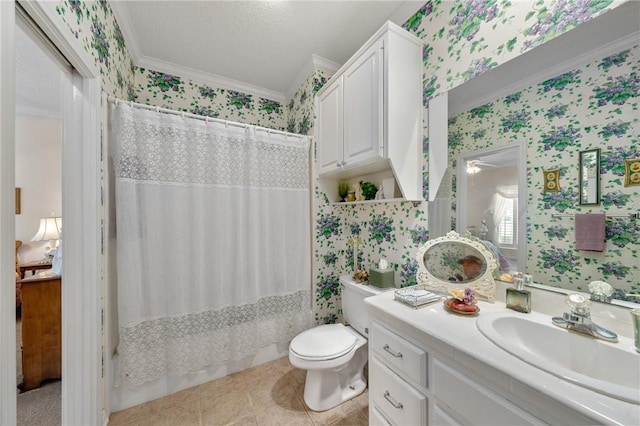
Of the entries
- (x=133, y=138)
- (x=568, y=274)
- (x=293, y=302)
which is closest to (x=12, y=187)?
(x=133, y=138)

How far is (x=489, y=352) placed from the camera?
0.72 metres

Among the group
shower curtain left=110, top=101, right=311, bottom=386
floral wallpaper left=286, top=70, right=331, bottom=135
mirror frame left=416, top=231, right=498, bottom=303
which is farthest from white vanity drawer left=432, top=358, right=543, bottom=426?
floral wallpaper left=286, top=70, right=331, bottom=135

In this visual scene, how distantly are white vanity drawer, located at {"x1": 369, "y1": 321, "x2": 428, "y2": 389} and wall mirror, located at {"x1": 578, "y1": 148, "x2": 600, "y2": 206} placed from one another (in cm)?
85

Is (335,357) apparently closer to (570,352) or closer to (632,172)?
(570,352)

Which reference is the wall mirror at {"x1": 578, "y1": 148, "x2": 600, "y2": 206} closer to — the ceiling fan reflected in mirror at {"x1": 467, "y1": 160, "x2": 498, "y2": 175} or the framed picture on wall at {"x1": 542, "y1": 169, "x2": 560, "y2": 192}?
the framed picture on wall at {"x1": 542, "y1": 169, "x2": 560, "y2": 192}

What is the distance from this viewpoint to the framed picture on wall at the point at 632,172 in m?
0.76

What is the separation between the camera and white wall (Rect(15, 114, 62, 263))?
2.53 meters

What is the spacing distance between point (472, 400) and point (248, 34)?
2.45m

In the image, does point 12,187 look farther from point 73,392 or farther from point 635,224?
point 635,224

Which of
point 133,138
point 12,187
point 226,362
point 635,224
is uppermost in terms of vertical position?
point 133,138

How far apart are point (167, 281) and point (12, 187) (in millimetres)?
1035

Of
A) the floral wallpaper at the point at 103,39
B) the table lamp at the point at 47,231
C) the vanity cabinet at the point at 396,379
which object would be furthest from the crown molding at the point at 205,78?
the vanity cabinet at the point at 396,379

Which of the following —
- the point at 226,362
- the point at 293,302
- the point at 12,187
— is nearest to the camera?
the point at 12,187

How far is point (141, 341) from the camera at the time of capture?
150 cm
